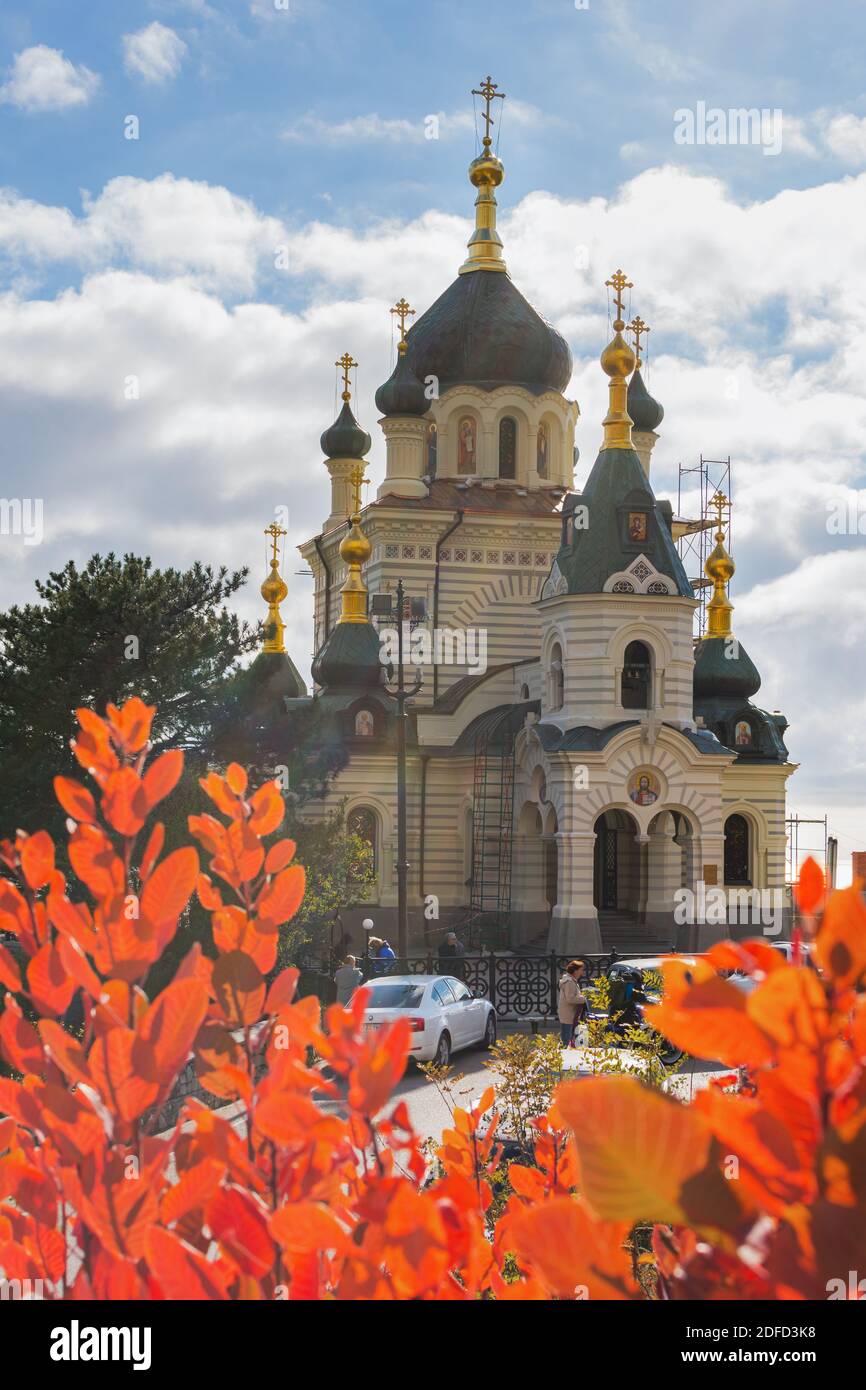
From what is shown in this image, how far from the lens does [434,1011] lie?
16.3 meters

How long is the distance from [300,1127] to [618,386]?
28.2 meters

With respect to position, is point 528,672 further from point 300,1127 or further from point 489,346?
point 300,1127

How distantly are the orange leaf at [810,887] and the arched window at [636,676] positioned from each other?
86.3 feet

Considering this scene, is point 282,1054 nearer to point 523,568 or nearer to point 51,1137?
point 51,1137

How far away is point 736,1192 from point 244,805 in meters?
0.98

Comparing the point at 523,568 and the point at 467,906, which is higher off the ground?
the point at 523,568

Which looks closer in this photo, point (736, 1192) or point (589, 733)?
point (736, 1192)

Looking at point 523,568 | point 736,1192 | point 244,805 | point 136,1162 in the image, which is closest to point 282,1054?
point 136,1162

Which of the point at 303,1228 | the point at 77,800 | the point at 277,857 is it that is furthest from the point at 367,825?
the point at 303,1228

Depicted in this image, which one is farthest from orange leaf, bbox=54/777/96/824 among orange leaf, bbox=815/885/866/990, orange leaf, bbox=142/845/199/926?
orange leaf, bbox=815/885/866/990

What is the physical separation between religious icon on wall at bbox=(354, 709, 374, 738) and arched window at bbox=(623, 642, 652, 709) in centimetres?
554

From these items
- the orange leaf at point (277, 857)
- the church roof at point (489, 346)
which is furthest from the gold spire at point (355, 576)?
the orange leaf at point (277, 857)

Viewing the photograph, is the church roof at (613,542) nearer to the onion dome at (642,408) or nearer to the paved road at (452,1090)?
the onion dome at (642,408)
